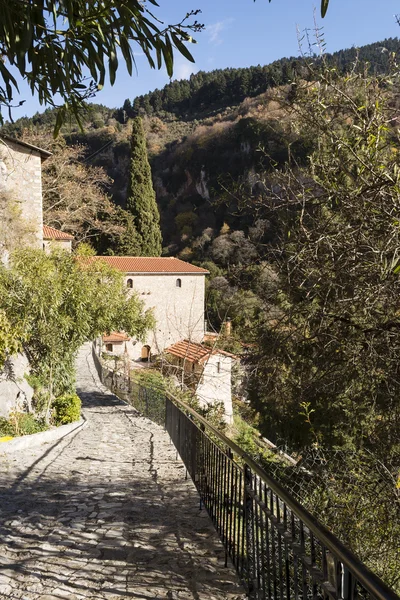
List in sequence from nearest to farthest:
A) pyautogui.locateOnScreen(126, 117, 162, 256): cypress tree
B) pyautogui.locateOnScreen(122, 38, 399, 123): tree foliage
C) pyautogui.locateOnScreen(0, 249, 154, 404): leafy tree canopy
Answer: pyautogui.locateOnScreen(0, 249, 154, 404): leafy tree canopy → pyautogui.locateOnScreen(126, 117, 162, 256): cypress tree → pyautogui.locateOnScreen(122, 38, 399, 123): tree foliage

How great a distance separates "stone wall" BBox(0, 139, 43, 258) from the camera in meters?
16.4

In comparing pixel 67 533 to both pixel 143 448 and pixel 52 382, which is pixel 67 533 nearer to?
pixel 143 448

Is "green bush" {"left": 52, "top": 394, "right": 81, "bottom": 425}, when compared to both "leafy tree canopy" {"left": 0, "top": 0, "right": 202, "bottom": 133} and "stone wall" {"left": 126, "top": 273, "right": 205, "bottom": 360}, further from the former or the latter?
"stone wall" {"left": 126, "top": 273, "right": 205, "bottom": 360}

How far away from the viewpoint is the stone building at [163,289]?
111ft

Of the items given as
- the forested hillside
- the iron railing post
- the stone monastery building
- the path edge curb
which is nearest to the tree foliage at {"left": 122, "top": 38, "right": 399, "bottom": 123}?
the stone monastery building

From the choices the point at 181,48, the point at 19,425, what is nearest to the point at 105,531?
the point at 181,48

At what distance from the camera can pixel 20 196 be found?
59.0ft

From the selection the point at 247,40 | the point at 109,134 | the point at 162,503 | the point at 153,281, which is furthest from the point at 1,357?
the point at 109,134

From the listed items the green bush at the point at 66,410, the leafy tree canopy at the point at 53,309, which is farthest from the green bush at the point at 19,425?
the leafy tree canopy at the point at 53,309

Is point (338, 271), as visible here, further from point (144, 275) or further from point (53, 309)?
point (144, 275)

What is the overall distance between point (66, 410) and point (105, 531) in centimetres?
790

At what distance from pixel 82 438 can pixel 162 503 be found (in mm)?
5540

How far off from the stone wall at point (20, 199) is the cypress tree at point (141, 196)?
18.4 metres

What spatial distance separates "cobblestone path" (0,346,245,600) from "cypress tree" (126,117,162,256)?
94.9 ft
